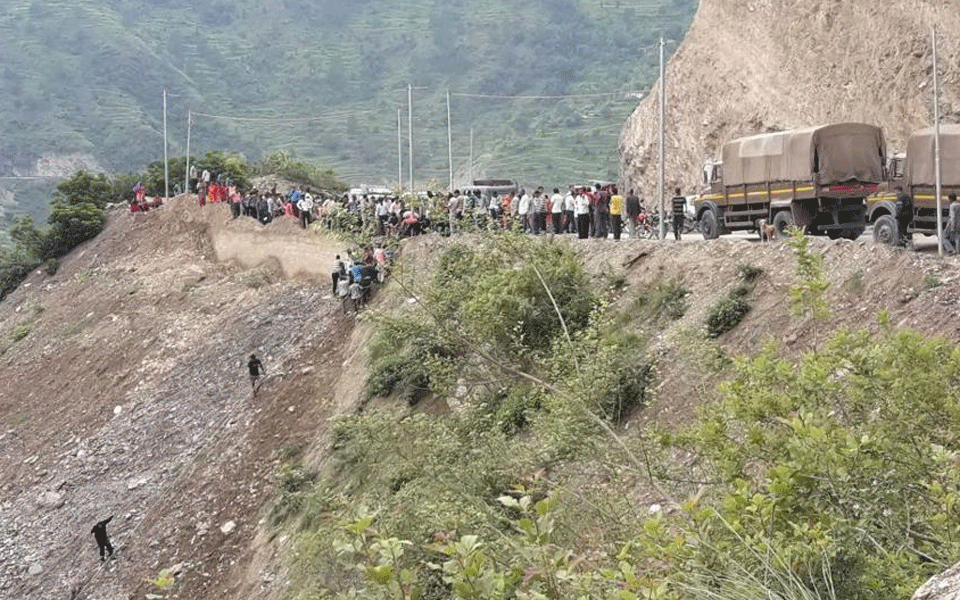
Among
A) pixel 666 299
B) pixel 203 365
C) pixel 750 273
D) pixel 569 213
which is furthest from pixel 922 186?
pixel 203 365

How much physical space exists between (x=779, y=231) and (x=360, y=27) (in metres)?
129

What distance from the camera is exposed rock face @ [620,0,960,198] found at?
37.5 meters

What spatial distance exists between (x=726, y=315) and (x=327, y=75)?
12197cm

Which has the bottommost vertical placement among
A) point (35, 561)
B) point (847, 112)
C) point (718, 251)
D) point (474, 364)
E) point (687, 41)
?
point (35, 561)

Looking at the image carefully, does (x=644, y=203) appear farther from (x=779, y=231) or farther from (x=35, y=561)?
(x=35, y=561)

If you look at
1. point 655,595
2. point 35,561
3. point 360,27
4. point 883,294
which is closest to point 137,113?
point 360,27

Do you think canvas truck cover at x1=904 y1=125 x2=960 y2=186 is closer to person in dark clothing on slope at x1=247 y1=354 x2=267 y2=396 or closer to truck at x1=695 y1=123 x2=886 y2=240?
truck at x1=695 y1=123 x2=886 y2=240

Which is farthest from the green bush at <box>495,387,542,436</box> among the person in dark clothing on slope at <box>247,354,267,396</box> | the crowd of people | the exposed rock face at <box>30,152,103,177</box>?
the exposed rock face at <box>30,152,103,177</box>

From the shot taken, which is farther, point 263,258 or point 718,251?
point 263,258

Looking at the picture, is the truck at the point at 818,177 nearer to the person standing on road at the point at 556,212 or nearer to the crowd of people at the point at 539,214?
the crowd of people at the point at 539,214

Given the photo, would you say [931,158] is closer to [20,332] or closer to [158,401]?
[158,401]

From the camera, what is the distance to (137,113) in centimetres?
12825

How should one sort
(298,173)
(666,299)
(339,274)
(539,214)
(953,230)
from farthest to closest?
(298,173) → (339,274) → (539,214) → (666,299) → (953,230)

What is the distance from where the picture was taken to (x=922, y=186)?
2319cm
